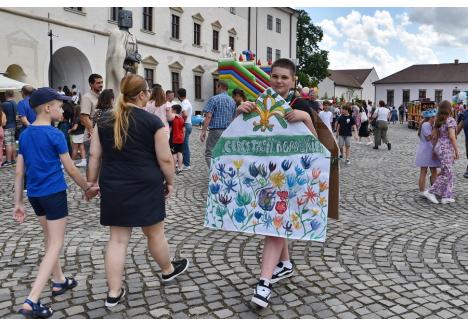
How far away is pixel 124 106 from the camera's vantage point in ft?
10.9

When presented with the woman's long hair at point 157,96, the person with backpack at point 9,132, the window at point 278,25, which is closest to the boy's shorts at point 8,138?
the person with backpack at point 9,132

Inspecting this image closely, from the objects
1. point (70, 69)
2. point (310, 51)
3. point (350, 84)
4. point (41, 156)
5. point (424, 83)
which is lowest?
point (41, 156)

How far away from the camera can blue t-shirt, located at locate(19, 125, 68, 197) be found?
3.32 meters

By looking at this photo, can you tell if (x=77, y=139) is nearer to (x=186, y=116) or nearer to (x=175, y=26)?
(x=186, y=116)

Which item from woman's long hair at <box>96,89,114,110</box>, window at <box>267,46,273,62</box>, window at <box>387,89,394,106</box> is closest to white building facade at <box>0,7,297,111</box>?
window at <box>267,46,273,62</box>

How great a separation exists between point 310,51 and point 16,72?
41476mm

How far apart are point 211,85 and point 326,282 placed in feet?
108

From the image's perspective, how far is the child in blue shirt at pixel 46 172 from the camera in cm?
332

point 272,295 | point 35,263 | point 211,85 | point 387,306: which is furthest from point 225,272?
point 211,85

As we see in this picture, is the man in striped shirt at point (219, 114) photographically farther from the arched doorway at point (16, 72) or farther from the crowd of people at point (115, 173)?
the arched doorway at point (16, 72)

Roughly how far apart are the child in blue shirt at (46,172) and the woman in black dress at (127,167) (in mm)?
236

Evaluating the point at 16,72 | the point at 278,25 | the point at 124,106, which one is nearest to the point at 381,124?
the point at 124,106

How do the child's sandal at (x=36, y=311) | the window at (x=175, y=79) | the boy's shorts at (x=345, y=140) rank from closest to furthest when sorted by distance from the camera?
1. the child's sandal at (x=36, y=311)
2. the boy's shorts at (x=345, y=140)
3. the window at (x=175, y=79)

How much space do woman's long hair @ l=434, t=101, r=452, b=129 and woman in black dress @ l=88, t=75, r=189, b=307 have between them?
→ 5502mm
